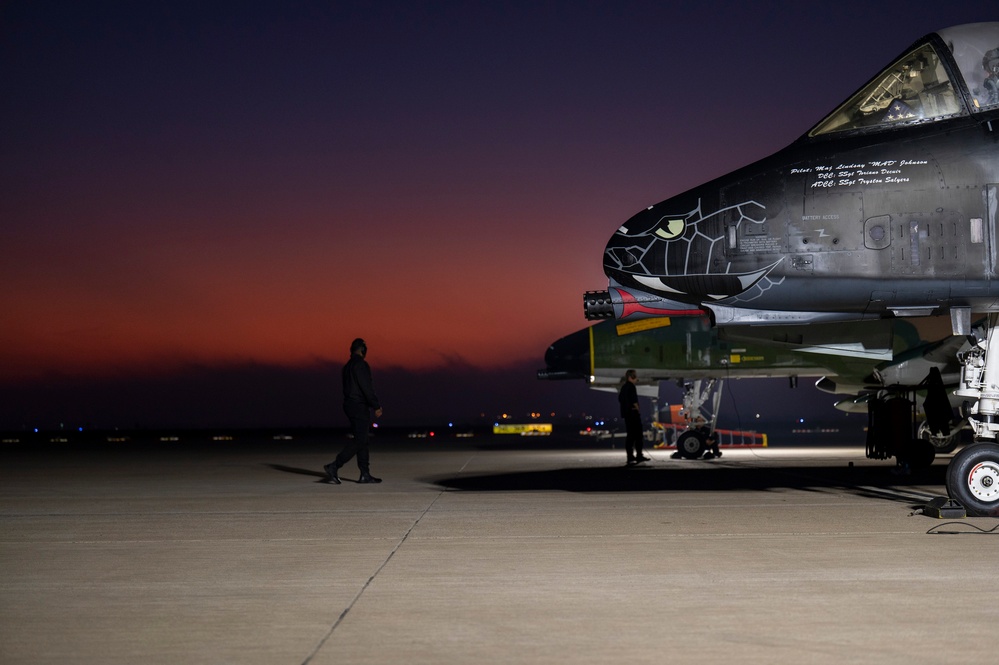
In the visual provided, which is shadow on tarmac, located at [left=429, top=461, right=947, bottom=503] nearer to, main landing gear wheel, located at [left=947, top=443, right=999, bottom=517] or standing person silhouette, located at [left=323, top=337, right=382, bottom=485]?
standing person silhouette, located at [left=323, top=337, right=382, bottom=485]

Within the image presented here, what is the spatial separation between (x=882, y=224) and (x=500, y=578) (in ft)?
15.7

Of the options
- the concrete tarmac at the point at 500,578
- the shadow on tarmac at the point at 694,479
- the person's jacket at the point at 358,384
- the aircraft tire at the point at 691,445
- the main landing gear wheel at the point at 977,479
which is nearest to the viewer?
the concrete tarmac at the point at 500,578

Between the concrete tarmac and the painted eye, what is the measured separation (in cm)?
252

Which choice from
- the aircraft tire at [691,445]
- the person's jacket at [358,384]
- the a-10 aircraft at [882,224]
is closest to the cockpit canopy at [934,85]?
the a-10 aircraft at [882,224]

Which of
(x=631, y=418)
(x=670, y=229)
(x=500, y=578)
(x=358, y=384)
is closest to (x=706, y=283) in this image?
(x=670, y=229)

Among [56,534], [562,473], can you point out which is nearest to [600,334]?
[562,473]

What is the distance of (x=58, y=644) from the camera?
4434mm

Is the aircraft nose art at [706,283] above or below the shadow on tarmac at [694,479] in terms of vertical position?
above

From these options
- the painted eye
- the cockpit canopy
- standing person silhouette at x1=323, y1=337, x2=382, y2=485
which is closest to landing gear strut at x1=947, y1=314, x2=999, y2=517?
the cockpit canopy

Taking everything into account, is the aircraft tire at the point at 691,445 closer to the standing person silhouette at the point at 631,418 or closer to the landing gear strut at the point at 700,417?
the landing gear strut at the point at 700,417

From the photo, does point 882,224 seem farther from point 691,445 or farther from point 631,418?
point 691,445

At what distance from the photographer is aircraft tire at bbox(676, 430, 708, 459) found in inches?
843

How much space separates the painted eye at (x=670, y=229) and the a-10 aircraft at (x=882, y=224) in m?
0.01

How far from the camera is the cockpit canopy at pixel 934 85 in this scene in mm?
8797
